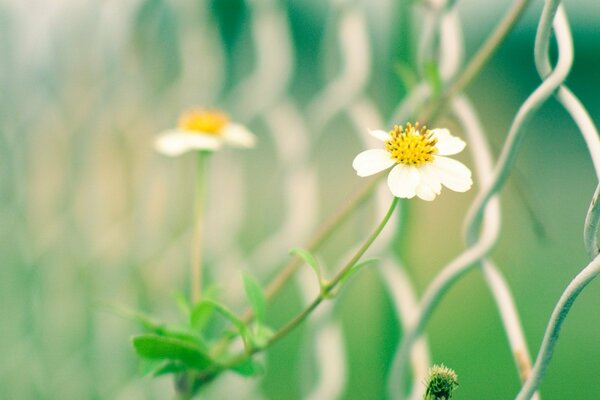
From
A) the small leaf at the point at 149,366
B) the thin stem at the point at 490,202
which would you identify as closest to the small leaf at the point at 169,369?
the small leaf at the point at 149,366

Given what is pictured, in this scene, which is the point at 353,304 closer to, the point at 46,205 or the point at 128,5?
the point at 46,205

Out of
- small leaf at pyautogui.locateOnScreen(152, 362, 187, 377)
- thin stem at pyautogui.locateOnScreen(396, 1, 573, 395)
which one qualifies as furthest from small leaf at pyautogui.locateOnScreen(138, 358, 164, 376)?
thin stem at pyautogui.locateOnScreen(396, 1, 573, 395)

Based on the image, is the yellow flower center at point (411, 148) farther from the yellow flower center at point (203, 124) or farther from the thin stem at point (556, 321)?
the yellow flower center at point (203, 124)

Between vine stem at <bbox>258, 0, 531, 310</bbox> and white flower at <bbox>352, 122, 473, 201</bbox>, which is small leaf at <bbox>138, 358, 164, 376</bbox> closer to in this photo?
vine stem at <bbox>258, 0, 531, 310</bbox>

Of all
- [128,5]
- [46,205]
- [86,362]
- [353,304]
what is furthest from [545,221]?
[353,304]

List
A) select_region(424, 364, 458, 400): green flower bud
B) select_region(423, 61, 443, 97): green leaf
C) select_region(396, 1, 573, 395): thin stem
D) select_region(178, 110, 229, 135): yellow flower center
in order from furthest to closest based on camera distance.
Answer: select_region(178, 110, 229, 135): yellow flower center, select_region(423, 61, 443, 97): green leaf, select_region(396, 1, 573, 395): thin stem, select_region(424, 364, 458, 400): green flower bud

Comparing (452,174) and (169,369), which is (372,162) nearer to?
(452,174)

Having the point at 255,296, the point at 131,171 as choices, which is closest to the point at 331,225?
the point at 255,296
